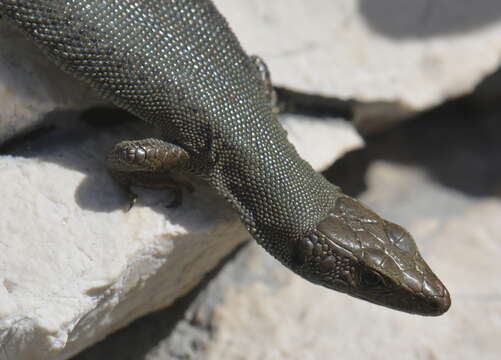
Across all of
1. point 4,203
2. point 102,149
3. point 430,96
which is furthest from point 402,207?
point 4,203

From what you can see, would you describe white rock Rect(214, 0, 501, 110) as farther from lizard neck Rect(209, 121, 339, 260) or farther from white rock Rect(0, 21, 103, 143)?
white rock Rect(0, 21, 103, 143)

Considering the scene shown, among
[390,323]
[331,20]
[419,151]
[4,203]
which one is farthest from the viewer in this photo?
[419,151]

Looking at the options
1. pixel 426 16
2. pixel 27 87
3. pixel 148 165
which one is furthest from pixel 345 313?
pixel 426 16

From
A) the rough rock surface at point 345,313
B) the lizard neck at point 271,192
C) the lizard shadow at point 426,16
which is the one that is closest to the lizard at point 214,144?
the lizard neck at point 271,192

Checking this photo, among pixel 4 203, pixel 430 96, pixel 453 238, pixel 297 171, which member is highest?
pixel 4 203

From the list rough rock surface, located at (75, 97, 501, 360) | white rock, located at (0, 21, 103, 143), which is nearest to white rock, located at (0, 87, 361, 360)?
white rock, located at (0, 21, 103, 143)

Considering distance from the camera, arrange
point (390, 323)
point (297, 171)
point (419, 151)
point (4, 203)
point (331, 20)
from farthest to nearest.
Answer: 1. point (419, 151)
2. point (331, 20)
3. point (390, 323)
4. point (297, 171)
5. point (4, 203)

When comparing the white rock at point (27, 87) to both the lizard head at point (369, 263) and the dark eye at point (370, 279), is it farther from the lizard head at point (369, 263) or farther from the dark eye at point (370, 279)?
the dark eye at point (370, 279)

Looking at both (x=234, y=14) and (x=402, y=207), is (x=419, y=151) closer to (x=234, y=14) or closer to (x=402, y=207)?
(x=402, y=207)
